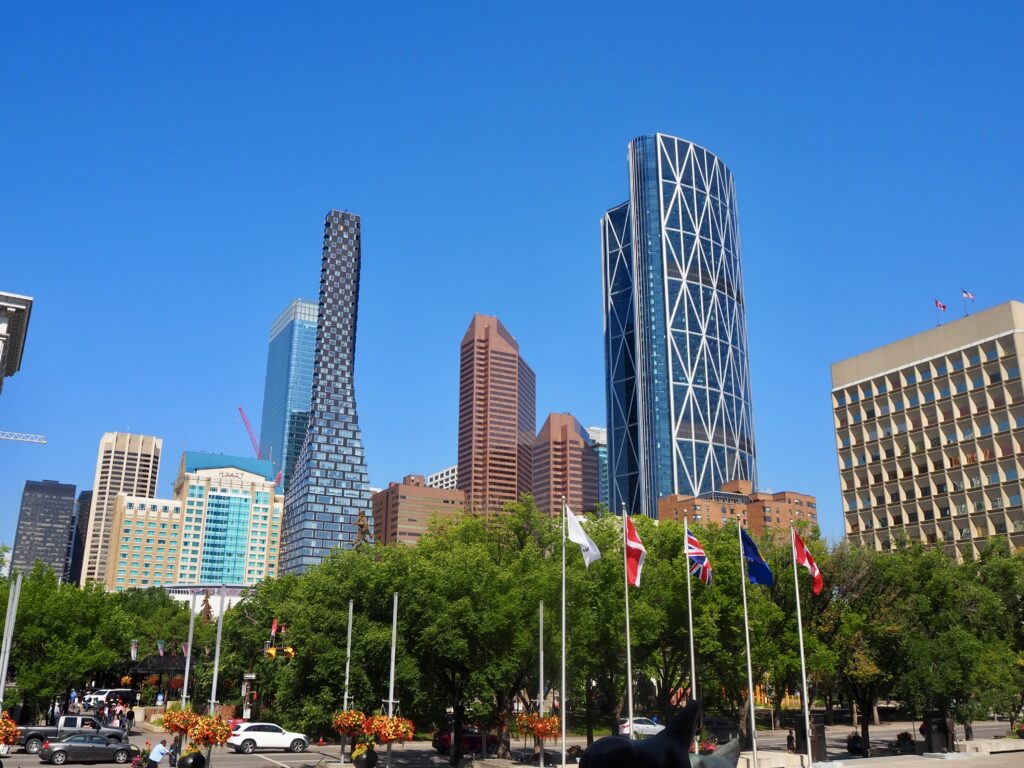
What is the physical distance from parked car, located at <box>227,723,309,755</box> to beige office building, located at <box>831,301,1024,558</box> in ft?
237

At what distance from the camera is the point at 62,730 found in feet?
147

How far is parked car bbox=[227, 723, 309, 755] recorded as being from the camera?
50.8 meters

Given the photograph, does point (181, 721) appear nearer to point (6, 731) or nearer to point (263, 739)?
point (6, 731)

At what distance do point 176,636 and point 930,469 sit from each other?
88.6 meters

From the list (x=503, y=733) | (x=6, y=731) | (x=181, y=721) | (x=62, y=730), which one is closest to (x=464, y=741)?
(x=503, y=733)

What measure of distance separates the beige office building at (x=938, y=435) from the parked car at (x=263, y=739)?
7230 cm

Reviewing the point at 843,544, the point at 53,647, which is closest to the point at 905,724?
the point at 843,544

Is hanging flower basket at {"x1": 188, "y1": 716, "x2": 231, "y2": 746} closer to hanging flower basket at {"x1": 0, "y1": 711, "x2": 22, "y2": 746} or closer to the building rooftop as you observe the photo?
hanging flower basket at {"x1": 0, "y1": 711, "x2": 22, "y2": 746}

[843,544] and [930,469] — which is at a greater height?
[930,469]

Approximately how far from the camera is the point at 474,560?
46.1 metres

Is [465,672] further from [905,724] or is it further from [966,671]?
[905,724]

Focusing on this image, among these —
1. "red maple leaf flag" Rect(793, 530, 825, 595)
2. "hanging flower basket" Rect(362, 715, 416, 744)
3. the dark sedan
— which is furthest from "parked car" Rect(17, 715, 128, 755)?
"red maple leaf flag" Rect(793, 530, 825, 595)

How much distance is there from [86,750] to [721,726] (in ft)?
131

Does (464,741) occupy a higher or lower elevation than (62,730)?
lower
